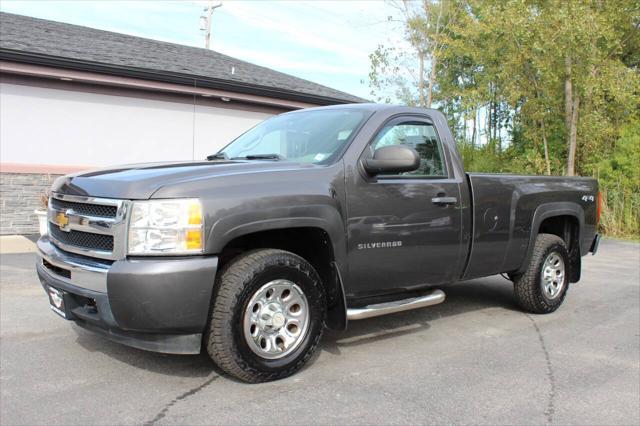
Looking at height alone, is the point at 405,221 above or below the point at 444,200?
below

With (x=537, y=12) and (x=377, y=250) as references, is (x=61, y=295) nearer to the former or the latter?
(x=377, y=250)

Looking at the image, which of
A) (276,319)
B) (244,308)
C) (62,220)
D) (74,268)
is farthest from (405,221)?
(62,220)

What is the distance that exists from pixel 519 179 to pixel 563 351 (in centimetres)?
171

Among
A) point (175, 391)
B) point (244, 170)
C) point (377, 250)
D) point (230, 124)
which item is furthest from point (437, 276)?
point (230, 124)

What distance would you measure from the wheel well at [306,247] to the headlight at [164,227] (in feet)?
1.61

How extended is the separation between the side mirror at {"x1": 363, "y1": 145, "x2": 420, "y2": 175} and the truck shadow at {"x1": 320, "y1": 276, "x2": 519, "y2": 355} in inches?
60.2

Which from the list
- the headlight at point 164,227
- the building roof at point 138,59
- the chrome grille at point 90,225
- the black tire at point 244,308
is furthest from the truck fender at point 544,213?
the building roof at point 138,59

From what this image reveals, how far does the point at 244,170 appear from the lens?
12.6 feet

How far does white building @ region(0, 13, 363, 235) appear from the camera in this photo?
36.2 feet

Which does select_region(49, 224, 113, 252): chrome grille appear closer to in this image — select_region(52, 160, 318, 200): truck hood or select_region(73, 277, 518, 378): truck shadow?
select_region(52, 160, 318, 200): truck hood

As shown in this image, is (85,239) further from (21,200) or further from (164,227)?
(21,200)

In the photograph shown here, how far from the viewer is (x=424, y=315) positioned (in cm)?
576

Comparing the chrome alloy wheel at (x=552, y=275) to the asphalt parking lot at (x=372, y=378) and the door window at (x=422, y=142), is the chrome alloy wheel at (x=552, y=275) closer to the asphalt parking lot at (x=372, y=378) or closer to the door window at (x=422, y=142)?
the asphalt parking lot at (x=372, y=378)

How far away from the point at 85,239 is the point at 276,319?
1376mm
